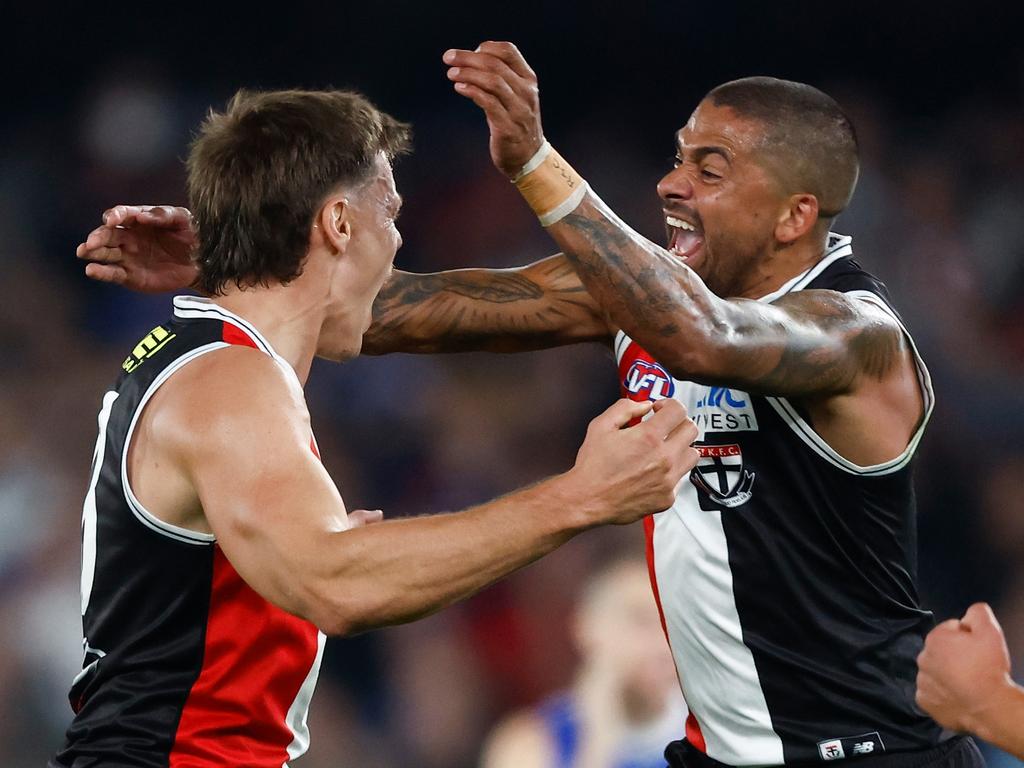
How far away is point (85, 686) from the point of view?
9.30 ft

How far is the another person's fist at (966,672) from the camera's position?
100 inches

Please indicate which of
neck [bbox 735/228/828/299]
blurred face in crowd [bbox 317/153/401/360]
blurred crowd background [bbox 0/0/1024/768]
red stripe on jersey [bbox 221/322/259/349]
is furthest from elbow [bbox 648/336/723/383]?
blurred crowd background [bbox 0/0/1024/768]

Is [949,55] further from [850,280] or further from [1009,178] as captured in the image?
[850,280]

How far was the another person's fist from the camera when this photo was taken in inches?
100

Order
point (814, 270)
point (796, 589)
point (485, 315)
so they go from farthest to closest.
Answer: point (485, 315)
point (814, 270)
point (796, 589)

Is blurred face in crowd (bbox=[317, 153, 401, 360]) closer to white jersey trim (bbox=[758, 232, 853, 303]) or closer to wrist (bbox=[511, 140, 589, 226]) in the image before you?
wrist (bbox=[511, 140, 589, 226])

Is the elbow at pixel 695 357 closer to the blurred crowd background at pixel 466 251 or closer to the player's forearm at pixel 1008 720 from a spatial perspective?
the player's forearm at pixel 1008 720

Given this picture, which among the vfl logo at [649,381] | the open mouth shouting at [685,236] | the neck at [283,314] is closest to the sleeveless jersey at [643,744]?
the vfl logo at [649,381]

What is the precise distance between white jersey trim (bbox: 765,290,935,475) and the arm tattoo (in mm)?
244

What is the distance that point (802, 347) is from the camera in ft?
10.2

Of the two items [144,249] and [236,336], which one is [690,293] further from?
[144,249]

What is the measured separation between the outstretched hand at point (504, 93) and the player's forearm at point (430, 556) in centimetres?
83

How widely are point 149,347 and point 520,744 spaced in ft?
11.5

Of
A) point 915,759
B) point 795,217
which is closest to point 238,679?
point 915,759
